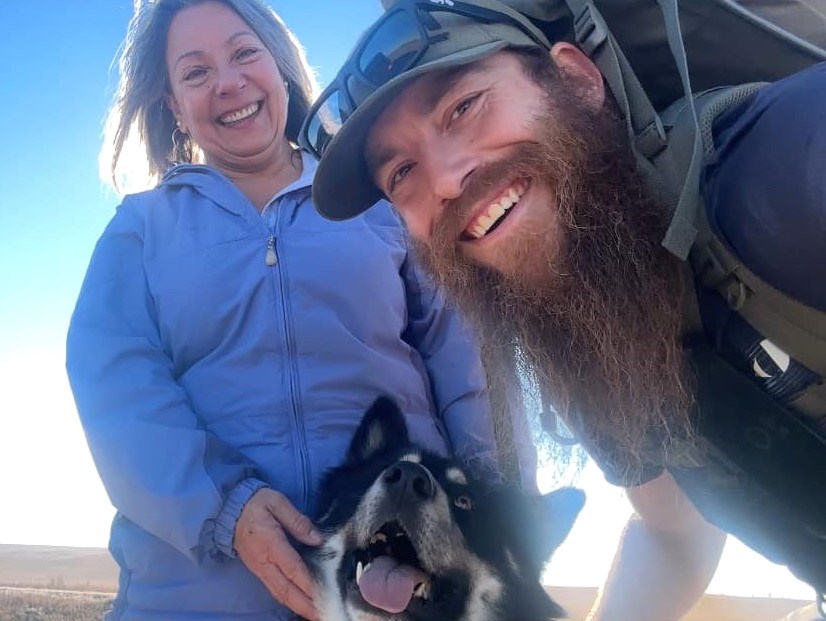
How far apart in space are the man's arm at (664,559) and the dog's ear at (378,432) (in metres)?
1.48

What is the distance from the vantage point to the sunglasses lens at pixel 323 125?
335cm

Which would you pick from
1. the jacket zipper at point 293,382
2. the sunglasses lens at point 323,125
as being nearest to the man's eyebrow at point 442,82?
the sunglasses lens at point 323,125

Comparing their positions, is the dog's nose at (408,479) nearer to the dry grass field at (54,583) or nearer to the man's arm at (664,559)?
the man's arm at (664,559)

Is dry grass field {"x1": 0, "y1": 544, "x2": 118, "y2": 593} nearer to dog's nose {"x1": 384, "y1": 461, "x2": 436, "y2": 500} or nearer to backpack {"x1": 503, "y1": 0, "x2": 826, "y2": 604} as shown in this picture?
dog's nose {"x1": 384, "y1": 461, "x2": 436, "y2": 500}

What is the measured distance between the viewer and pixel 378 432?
10.7 feet

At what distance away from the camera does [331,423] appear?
10.2ft

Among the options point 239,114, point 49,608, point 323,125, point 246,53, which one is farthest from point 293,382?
point 49,608

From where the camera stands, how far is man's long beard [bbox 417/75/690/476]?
2.76 meters

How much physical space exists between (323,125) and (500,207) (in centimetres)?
109

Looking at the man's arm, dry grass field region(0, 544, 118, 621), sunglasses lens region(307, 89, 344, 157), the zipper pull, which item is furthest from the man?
dry grass field region(0, 544, 118, 621)

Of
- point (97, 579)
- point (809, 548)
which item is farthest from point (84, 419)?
point (97, 579)

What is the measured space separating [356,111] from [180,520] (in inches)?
66.1

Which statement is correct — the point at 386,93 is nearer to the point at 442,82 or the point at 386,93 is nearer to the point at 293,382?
the point at 442,82

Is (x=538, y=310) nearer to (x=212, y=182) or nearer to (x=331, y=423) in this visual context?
(x=331, y=423)
